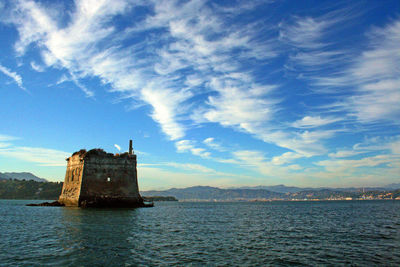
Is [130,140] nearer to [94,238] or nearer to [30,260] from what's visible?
[94,238]

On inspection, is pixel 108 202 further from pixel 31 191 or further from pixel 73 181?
pixel 31 191

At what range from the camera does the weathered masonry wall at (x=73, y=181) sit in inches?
2093

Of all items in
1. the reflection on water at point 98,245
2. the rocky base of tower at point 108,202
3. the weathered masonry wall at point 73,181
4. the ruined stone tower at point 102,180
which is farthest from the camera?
the weathered masonry wall at point 73,181

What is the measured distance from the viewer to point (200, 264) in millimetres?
13289

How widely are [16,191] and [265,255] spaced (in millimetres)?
→ 183304

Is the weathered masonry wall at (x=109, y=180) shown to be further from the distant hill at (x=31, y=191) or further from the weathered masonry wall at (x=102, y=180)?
the distant hill at (x=31, y=191)

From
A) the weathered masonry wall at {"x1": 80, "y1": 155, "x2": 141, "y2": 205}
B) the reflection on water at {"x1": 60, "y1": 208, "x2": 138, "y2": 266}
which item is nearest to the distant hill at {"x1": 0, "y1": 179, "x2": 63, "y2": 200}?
the weathered masonry wall at {"x1": 80, "y1": 155, "x2": 141, "y2": 205}

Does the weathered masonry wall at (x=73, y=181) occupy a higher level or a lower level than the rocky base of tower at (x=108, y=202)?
higher

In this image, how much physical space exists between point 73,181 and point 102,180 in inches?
287

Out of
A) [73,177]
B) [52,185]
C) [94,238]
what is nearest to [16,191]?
[52,185]

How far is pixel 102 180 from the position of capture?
53406mm

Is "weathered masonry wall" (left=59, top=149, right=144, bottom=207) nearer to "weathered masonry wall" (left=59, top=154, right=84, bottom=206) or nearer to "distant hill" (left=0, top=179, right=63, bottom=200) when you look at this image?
"weathered masonry wall" (left=59, top=154, right=84, bottom=206)

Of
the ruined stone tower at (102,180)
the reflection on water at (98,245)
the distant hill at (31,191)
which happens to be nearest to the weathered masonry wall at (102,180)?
the ruined stone tower at (102,180)

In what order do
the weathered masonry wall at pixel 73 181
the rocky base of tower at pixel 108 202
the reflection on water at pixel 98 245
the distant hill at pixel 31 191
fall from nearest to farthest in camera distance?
the reflection on water at pixel 98 245 → the rocky base of tower at pixel 108 202 → the weathered masonry wall at pixel 73 181 → the distant hill at pixel 31 191
